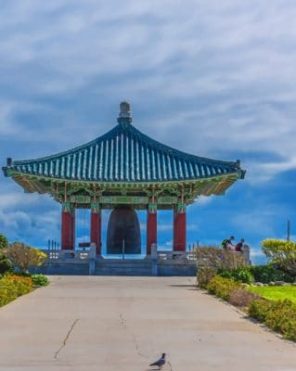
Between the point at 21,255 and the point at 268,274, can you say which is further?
the point at 21,255

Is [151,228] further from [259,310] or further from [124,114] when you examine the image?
[259,310]

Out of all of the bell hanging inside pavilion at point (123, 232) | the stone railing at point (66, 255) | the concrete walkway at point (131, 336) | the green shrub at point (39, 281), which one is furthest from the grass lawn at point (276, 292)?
the bell hanging inside pavilion at point (123, 232)

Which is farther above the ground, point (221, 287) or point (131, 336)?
point (221, 287)

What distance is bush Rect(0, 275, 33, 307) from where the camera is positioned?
2461 cm

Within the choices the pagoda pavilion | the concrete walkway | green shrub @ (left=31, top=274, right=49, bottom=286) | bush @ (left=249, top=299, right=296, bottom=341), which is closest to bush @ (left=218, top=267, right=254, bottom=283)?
the concrete walkway

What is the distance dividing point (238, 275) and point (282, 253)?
3.94 metres

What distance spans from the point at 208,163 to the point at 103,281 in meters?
14.2

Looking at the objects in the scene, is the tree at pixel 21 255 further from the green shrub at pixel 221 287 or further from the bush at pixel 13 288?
the green shrub at pixel 221 287

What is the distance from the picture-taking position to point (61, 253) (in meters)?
46.4

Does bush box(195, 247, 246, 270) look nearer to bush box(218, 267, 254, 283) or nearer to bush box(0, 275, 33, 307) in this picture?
bush box(218, 267, 254, 283)

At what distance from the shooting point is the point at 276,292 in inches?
1179

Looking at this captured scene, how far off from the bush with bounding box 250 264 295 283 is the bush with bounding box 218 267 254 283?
3.11 ft

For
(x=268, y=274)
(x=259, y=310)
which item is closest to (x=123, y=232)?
(x=268, y=274)

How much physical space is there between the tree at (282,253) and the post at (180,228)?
35.8ft
